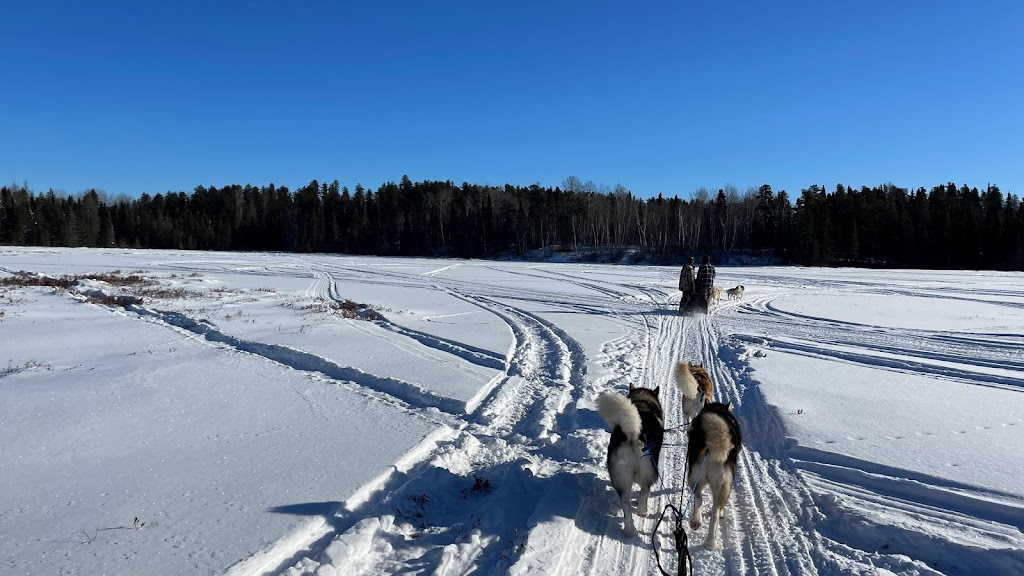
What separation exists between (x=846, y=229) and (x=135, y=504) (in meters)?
68.9

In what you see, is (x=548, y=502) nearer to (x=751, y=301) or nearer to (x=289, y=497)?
(x=289, y=497)

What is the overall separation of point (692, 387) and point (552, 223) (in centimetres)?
7167

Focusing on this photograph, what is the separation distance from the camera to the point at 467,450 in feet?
18.0

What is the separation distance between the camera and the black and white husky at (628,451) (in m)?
3.85

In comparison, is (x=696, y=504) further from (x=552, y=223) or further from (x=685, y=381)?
(x=552, y=223)

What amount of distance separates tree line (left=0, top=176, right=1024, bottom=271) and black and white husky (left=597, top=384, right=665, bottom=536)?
58120 millimetres

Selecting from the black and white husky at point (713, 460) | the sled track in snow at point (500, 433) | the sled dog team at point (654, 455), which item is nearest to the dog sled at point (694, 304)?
the sled track in snow at point (500, 433)

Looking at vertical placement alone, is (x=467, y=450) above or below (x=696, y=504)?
below

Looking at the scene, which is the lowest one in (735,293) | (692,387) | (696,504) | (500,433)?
(500,433)

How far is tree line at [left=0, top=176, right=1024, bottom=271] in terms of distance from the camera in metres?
56.0

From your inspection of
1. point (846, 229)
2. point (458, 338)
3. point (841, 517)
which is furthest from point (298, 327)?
point (846, 229)

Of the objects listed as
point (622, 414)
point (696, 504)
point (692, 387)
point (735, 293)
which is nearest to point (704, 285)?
point (735, 293)

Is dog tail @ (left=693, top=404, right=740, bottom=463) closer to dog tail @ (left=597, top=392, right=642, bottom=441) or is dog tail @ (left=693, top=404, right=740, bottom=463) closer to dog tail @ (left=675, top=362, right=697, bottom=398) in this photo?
dog tail @ (left=597, top=392, right=642, bottom=441)

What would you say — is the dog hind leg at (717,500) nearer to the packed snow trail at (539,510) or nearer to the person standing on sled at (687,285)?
the packed snow trail at (539,510)
